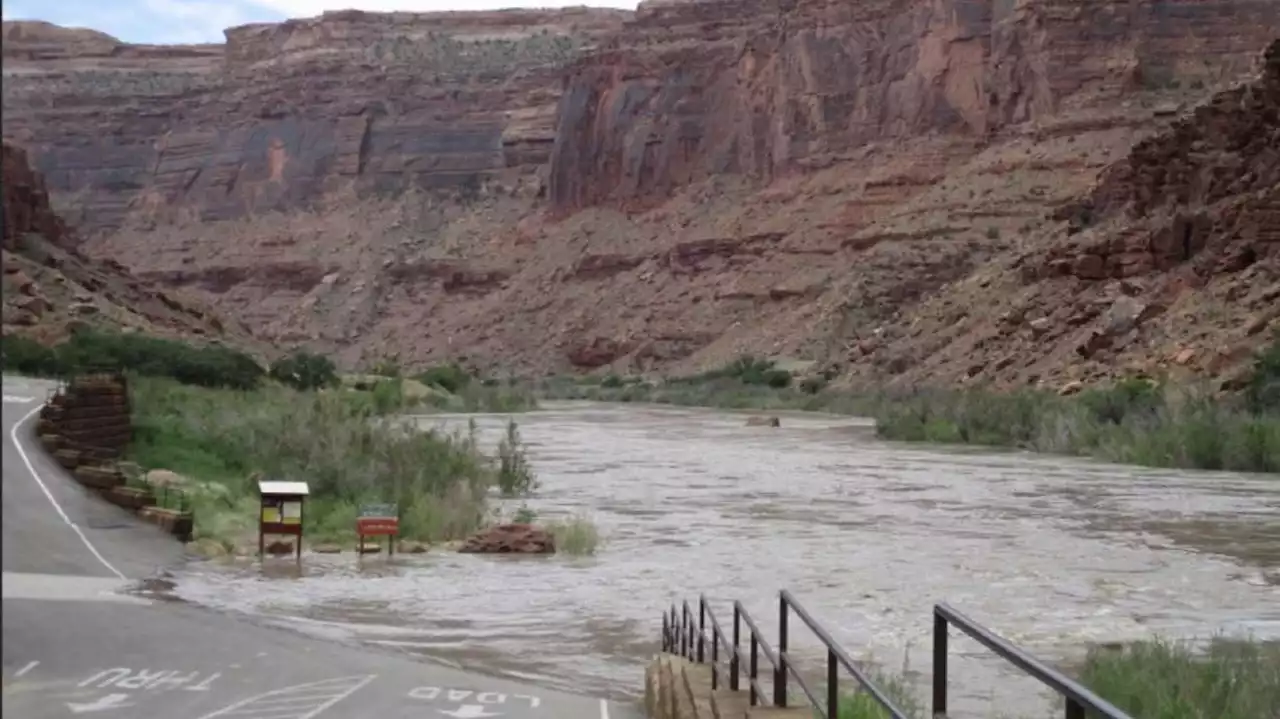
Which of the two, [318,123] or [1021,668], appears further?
[318,123]

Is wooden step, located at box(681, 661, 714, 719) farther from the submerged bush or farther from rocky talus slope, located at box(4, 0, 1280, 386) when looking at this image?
rocky talus slope, located at box(4, 0, 1280, 386)

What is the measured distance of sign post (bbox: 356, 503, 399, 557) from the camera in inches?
701

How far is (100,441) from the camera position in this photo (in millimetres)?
21750

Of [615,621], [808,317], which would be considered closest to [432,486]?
[615,621]

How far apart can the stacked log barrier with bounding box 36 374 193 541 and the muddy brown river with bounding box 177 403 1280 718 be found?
2.25m

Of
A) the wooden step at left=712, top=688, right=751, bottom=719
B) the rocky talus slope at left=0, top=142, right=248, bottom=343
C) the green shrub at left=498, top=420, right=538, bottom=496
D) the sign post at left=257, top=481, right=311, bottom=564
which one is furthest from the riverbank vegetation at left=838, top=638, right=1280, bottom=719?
the rocky talus slope at left=0, top=142, right=248, bottom=343

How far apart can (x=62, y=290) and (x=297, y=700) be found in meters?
44.0

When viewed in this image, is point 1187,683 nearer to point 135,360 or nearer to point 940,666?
point 940,666

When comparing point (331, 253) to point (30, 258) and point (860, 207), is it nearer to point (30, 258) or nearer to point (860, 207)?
point (860, 207)

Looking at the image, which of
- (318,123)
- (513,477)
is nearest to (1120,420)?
(513,477)

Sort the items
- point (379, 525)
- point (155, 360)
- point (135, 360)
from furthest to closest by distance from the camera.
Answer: point (155, 360), point (135, 360), point (379, 525)

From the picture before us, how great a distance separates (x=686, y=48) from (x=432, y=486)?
3484 inches

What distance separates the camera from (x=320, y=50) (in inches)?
5635

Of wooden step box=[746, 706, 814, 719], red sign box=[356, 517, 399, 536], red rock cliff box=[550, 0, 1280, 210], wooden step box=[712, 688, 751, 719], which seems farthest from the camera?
red rock cliff box=[550, 0, 1280, 210]
